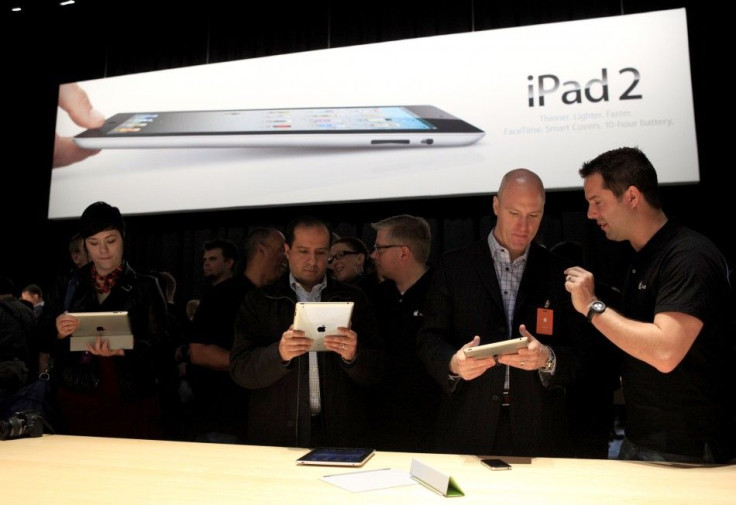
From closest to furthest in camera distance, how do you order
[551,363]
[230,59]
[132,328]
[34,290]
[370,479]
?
[370,479], [551,363], [132,328], [230,59], [34,290]

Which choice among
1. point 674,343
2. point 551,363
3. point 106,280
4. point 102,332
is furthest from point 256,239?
point 674,343

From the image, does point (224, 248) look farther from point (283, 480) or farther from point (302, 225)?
point (283, 480)

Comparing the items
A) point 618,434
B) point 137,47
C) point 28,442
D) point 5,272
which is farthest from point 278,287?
point 5,272

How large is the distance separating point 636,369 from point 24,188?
5487 millimetres

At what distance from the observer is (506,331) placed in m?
2.16

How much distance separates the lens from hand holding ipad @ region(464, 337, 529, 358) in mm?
1733

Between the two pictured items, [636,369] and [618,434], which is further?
[618,434]

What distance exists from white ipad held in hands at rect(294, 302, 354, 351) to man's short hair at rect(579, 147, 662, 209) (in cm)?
95

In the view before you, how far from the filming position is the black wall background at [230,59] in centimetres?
401

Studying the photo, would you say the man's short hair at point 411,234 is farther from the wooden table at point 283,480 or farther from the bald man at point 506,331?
the wooden table at point 283,480

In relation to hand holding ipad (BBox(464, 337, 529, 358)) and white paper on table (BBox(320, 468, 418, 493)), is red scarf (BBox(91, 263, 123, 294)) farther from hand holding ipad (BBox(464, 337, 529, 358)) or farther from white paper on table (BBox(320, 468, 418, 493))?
hand holding ipad (BBox(464, 337, 529, 358))

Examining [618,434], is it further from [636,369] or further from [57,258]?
[57,258]

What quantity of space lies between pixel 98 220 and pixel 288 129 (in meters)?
2.11

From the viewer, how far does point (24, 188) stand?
222 inches
